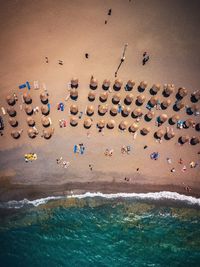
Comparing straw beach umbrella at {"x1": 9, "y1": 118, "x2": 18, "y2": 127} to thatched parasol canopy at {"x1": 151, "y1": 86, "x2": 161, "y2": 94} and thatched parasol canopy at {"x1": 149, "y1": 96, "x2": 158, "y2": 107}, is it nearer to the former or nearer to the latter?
thatched parasol canopy at {"x1": 149, "y1": 96, "x2": 158, "y2": 107}

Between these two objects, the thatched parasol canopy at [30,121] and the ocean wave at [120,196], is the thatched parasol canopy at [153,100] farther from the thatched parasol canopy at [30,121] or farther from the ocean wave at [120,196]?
the thatched parasol canopy at [30,121]

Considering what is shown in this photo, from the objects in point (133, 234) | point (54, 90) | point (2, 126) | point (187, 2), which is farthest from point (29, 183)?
point (187, 2)

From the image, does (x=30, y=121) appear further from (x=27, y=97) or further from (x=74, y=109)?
(x=74, y=109)

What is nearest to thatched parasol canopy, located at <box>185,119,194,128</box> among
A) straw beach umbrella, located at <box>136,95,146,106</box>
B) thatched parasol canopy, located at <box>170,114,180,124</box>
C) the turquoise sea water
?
thatched parasol canopy, located at <box>170,114,180,124</box>

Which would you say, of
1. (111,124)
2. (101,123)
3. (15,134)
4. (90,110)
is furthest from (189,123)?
(15,134)

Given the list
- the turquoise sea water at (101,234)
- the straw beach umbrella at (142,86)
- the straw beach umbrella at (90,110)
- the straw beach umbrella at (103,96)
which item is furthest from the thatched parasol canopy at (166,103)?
the turquoise sea water at (101,234)
